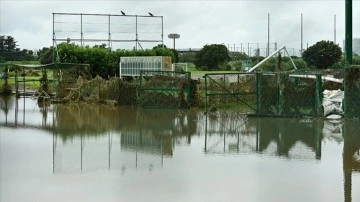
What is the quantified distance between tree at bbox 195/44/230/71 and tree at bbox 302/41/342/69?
33.4 feet

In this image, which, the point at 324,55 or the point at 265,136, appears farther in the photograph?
the point at 324,55

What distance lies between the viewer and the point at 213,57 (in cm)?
7419

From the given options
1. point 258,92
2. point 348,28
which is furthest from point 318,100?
point 348,28

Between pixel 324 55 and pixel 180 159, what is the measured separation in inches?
2288

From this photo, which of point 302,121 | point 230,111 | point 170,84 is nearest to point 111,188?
point 302,121

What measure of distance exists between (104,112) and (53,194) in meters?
17.8

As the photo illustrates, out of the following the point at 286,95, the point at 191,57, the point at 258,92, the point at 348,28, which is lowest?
the point at 286,95

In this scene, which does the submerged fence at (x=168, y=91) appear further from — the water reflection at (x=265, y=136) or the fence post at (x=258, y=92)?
the fence post at (x=258, y=92)

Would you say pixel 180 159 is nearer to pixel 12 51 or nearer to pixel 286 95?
pixel 286 95

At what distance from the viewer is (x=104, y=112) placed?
28.0 metres

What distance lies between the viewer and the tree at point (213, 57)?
74.2m

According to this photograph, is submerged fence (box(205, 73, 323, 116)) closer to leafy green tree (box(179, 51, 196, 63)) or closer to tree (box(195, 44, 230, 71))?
tree (box(195, 44, 230, 71))

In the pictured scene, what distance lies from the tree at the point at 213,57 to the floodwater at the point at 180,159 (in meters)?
50.2

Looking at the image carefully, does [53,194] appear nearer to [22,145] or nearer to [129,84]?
[22,145]
